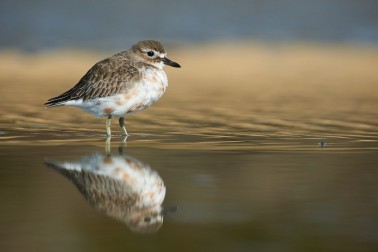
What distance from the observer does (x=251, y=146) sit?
31.4 feet

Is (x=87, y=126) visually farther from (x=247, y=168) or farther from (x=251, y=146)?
(x=247, y=168)

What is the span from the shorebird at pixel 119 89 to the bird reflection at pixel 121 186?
85.4 inches

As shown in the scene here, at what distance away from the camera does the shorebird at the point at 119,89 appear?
10992 millimetres

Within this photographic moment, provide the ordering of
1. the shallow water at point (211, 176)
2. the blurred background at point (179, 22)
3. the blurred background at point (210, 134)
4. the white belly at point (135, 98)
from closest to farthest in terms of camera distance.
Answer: the shallow water at point (211, 176), the blurred background at point (210, 134), the white belly at point (135, 98), the blurred background at point (179, 22)

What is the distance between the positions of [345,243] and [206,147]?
4024 mm

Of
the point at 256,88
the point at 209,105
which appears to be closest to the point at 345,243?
the point at 209,105

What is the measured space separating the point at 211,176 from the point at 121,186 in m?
0.89

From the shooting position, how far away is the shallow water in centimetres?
579

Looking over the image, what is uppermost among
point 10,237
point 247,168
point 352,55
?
point 352,55

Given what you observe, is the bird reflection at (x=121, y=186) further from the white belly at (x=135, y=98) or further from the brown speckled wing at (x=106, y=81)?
the brown speckled wing at (x=106, y=81)

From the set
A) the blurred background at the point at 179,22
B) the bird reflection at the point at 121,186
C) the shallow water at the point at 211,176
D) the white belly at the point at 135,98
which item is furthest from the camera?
the blurred background at the point at 179,22

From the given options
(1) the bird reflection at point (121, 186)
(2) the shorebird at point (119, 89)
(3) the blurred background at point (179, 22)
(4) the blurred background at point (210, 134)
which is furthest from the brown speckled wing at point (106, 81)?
(3) the blurred background at point (179, 22)

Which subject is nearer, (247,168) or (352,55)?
Answer: (247,168)

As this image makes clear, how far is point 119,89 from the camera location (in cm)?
1103
